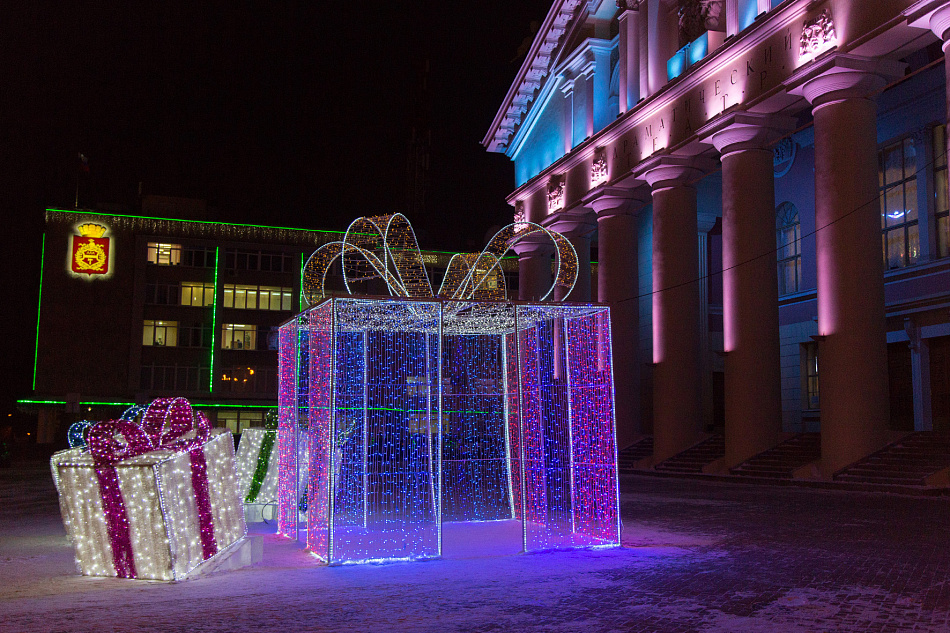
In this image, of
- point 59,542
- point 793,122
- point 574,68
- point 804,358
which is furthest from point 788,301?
point 59,542

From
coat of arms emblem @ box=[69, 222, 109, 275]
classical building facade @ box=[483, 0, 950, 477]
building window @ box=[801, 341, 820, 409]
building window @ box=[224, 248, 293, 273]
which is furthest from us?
building window @ box=[224, 248, 293, 273]

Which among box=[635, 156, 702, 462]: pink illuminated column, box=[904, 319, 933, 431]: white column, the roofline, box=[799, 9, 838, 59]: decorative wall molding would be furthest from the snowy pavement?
the roofline

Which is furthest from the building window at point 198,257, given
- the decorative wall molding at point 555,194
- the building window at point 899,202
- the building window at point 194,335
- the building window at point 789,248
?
the building window at point 899,202

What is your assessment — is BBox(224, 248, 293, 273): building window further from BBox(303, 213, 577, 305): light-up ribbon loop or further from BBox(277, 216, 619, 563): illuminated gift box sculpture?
BBox(303, 213, 577, 305): light-up ribbon loop

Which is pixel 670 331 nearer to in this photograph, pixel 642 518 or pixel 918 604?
pixel 642 518

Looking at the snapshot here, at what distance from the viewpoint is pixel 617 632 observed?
6.55m

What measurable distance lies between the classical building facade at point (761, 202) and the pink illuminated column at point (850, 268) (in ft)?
0.15

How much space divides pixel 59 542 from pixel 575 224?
83.6ft

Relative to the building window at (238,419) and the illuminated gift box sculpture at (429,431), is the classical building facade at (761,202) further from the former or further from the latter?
the building window at (238,419)

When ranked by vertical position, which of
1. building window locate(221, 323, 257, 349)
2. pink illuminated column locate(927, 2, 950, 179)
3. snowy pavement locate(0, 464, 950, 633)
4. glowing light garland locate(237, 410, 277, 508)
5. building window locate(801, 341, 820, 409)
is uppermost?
pink illuminated column locate(927, 2, 950, 179)

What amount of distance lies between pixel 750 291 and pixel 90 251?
43.3m

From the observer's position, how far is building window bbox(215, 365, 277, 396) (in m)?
54.2

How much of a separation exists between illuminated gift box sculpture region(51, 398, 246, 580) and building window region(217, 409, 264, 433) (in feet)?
151

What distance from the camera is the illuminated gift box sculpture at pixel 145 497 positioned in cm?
879
